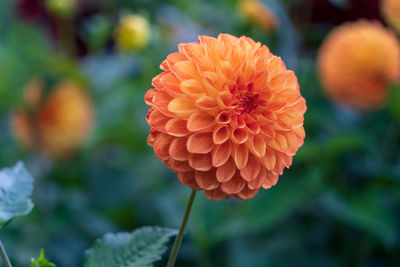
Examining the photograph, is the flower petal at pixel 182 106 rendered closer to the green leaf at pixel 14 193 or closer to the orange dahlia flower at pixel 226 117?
the orange dahlia flower at pixel 226 117

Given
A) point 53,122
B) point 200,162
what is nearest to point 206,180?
point 200,162

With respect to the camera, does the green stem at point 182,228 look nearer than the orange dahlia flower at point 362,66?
Yes

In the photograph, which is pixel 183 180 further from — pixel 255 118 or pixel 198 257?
pixel 198 257

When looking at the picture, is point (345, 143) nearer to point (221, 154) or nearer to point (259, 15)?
point (259, 15)

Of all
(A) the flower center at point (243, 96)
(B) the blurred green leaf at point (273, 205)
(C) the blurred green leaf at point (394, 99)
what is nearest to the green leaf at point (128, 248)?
(A) the flower center at point (243, 96)

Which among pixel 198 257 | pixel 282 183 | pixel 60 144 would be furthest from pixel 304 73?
pixel 60 144

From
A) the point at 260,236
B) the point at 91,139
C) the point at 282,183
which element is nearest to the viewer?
the point at 282,183

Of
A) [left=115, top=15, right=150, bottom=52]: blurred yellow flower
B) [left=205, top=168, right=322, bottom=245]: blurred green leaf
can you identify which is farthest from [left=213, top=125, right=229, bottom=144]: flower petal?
[left=115, top=15, right=150, bottom=52]: blurred yellow flower
